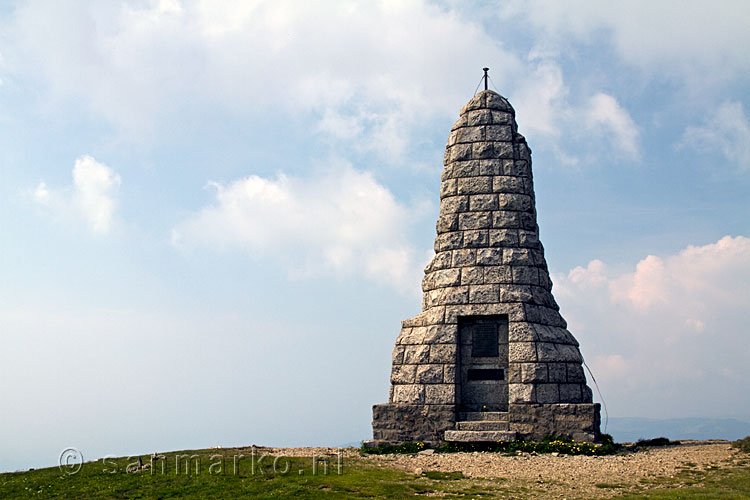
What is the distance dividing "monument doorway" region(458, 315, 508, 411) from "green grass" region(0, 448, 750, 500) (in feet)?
11.9

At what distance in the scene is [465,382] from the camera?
17984 millimetres

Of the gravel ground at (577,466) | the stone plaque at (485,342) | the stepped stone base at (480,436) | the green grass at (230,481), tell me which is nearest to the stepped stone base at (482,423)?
the stepped stone base at (480,436)

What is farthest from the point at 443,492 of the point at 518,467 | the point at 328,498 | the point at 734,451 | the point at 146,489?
the point at 734,451

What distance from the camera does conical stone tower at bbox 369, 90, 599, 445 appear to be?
17.0 m

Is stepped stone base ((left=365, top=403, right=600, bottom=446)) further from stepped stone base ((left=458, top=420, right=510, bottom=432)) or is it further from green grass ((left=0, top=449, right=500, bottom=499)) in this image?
green grass ((left=0, top=449, right=500, bottom=499))

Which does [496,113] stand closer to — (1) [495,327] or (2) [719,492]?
(1) [495,327]

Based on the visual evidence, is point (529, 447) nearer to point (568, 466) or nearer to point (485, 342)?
point (568, 466)

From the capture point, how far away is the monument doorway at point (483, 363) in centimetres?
1766

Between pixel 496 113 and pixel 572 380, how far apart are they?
7.30 m

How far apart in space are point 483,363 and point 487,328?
87 centimetres

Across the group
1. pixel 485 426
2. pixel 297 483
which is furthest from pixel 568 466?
pixel 297 483

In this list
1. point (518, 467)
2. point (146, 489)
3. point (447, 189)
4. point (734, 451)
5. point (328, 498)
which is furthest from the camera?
point (447, 189)

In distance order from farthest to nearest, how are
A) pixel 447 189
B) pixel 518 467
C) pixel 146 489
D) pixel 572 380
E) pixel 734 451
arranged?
pixel 447 189
pixel 572 380
pixel 734 451
pixel 518 467
pixel 146 489

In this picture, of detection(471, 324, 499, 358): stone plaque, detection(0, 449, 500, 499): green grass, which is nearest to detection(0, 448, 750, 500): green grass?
detection(0, 449, 500, 499): green grass
